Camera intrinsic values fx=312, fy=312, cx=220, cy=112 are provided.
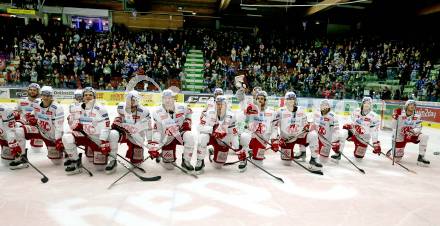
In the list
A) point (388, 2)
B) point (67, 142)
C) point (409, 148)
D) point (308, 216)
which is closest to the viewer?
point (308, 216)

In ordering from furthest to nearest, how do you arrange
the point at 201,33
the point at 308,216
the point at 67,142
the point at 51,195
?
1. the point at 201,33
2. the point at 67,142
3. the point at 51,195
4. the point at 308,216

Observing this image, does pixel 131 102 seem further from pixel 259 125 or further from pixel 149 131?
pixel 259 125

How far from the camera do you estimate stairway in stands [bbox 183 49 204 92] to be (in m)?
14.5

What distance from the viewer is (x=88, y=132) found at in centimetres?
479

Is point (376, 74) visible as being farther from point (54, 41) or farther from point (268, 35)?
point (54, 41)

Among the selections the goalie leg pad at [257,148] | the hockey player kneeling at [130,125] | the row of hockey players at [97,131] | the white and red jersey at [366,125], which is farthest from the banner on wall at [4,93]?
the white and red jersey at [366,125]

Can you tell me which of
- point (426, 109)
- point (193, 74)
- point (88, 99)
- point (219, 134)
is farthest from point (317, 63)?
point (88, 99)

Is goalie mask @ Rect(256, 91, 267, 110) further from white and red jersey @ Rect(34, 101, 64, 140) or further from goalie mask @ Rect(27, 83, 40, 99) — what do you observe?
goalie mask @ Rect(27, 83, 40, 99)

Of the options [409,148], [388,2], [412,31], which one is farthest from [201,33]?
[409,148]

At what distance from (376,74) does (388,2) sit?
6.39 m

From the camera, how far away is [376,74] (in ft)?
41.7

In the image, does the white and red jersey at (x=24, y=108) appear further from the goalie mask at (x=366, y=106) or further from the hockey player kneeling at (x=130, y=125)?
the goalie mask at (x=366, y=106)

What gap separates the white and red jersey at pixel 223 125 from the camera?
16.7 ft

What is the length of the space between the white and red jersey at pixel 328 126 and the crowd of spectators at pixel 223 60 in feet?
23.8
